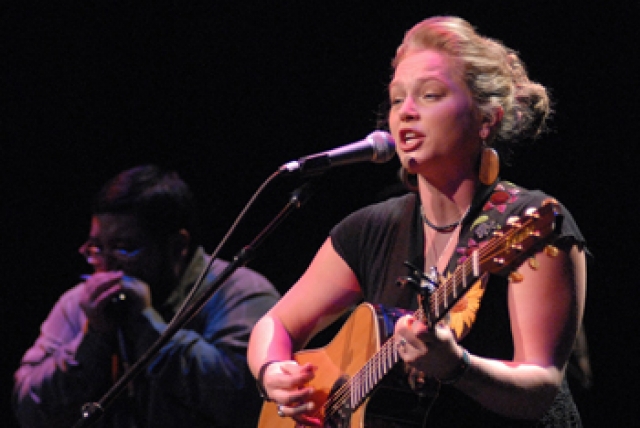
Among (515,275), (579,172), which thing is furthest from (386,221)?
(579,172)

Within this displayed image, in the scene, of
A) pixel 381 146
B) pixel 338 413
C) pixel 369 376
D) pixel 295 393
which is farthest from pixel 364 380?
pixel 381 146

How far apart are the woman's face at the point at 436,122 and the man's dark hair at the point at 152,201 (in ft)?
6.55

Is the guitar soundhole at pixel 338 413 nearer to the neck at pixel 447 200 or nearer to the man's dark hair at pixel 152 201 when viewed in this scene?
the neck at pixel 447 200

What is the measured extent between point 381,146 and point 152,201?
6.52ft

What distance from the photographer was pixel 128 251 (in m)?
3.95

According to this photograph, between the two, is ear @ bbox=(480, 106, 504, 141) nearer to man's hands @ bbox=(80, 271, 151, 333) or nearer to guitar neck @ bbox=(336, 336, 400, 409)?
guitar neck @ bbox=(336, 336, 400, 409)

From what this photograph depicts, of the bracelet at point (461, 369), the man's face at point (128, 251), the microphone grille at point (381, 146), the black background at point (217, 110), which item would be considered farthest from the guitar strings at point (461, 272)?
the man's face at point (128, 251)

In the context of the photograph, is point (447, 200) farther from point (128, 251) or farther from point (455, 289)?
point (128, 251)

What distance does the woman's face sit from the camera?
222 centimetres

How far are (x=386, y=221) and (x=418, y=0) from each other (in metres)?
1.92

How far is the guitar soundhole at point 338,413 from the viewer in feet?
7.43

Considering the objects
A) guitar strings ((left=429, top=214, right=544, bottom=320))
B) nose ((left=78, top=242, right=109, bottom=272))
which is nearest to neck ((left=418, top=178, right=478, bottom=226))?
guitar strings ((left=429, top=214, right=544, bottom=320))

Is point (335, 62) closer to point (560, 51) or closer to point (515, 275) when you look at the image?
point (560, 51)

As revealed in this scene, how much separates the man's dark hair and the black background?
21.8 inches
